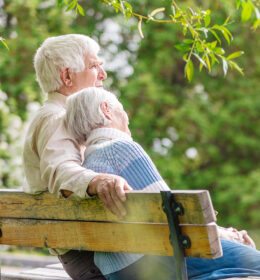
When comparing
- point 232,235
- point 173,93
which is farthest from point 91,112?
point 173,93

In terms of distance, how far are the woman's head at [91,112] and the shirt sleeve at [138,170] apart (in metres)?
0.26

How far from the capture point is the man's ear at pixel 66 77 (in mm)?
2795

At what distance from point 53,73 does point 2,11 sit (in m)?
8.27

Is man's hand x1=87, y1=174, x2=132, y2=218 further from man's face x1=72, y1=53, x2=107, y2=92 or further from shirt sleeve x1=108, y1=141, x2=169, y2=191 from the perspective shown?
man's face x1=72, y1=53, x2=107, y2=92

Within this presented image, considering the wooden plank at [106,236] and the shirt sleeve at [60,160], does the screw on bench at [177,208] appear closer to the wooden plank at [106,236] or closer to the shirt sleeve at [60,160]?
the wooden plank at [106,236]

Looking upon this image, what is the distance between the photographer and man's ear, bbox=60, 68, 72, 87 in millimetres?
2795

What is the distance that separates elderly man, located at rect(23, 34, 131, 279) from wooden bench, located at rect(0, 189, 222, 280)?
0.20 ft

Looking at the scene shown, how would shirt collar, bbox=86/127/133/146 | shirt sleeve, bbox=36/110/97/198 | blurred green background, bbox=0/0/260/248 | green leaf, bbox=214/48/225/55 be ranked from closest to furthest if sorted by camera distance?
shirt sleeve, bbox=36/110/97/198 < shirt collar, bbox=86/127/133/146 < green leaf, bbox=214/48/225/55 < blurred green background, bbox=0/0/260/248

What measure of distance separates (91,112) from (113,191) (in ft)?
1.67

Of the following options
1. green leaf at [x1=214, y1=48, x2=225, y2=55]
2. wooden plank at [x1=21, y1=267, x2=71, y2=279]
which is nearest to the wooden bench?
wooden plank at [x1=21, y1=267, x2=71, y2=279]

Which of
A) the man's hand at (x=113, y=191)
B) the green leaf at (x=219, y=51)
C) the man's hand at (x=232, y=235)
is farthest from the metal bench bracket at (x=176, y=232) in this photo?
the green leaf at (x=219, y=51)

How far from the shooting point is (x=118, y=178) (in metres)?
1.96

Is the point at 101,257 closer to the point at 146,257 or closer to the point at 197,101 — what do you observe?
the point at 146,257

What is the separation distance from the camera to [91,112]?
2355 mm
